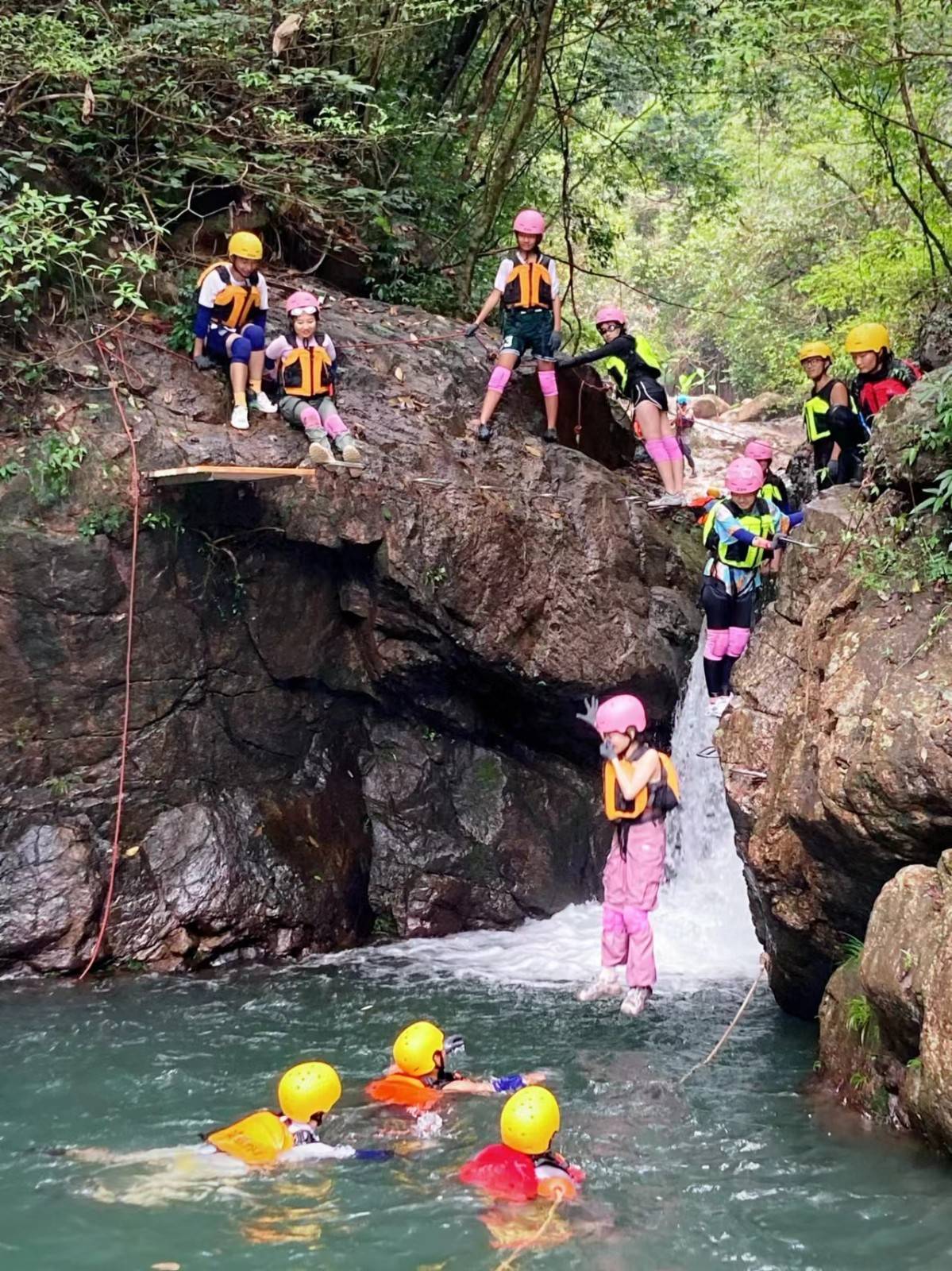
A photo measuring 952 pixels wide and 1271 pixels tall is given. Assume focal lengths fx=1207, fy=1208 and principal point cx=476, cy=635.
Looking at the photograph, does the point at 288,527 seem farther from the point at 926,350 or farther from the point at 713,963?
the point at 926,350

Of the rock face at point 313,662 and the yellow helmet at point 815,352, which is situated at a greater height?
the yellow helmet at point 815,352

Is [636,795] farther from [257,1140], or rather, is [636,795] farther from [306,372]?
[306,372]

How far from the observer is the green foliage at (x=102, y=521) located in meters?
8.55

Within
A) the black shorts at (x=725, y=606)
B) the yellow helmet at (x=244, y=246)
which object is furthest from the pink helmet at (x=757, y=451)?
the yellow helmet at (x=244, y=246)

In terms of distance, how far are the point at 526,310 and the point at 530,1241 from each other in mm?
7474

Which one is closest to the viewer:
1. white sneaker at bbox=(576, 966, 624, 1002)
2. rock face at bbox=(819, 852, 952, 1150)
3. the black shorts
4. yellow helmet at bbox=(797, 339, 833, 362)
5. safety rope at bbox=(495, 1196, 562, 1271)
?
safety rope at bbox=(495, 1196, 562, 1271)

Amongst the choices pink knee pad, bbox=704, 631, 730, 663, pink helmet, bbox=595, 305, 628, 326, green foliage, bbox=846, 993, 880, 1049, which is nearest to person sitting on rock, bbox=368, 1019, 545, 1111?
green foliage, bbox=846, 993, 880, 1049

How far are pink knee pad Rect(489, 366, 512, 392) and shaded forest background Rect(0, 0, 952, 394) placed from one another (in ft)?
7.50

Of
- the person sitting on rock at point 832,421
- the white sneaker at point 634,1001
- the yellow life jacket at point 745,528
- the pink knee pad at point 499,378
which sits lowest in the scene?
the white sneaker at point 634,1001

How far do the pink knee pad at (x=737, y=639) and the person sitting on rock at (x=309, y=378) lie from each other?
3213mm

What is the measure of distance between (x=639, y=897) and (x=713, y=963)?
2.10 metres

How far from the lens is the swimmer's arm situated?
7.02 m

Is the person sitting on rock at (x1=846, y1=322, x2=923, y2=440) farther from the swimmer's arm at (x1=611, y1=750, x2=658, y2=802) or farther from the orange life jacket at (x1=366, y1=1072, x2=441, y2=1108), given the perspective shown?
the orange life jacket at (x1=366, y1=1072, x2=441, y2=1108)

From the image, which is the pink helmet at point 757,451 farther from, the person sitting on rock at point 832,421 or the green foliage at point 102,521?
Answer: the green foliage at point 102,521
